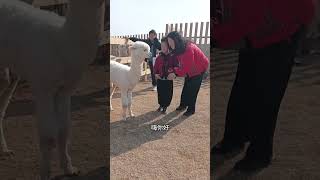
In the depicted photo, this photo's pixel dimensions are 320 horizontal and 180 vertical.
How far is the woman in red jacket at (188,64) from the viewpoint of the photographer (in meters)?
1.52

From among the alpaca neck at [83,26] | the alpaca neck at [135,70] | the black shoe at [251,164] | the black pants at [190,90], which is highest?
the alpaca neck at [83,26]

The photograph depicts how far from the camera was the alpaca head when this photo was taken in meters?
1.54

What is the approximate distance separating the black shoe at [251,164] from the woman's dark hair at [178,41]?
1.80ft

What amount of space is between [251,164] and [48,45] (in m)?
0.98

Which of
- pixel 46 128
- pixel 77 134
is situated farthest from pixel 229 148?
pixel 46 128

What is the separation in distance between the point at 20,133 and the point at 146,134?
576mm

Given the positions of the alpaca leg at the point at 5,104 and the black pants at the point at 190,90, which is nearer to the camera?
the alpaca leg at the point at 5,104

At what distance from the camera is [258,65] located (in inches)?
56.5

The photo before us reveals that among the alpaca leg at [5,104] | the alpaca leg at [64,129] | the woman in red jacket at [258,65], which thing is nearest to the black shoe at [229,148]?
the woman in red jacket at [258,65]

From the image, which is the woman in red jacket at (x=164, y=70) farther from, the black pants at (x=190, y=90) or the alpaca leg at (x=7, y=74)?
the alpaca leg at (x=7, y=74)

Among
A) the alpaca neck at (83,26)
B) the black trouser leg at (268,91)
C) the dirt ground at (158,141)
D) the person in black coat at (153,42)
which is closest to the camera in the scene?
the alpaca neck at (83,26)

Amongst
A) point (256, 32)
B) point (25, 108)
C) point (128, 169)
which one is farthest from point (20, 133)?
point (256, 32)

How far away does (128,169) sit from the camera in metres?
1.77

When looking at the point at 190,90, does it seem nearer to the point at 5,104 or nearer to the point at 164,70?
the point at 164,70
